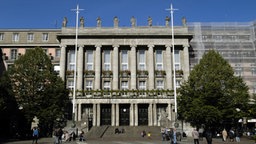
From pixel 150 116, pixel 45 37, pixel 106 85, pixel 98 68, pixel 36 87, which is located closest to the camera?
pixel 36 87

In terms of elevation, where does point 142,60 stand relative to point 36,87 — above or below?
above

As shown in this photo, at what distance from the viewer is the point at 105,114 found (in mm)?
57688

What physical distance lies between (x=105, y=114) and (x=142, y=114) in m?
7.19

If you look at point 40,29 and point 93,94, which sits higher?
point 40,29

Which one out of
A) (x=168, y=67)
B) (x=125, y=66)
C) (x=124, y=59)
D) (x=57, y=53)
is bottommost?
(x=168, y=67)

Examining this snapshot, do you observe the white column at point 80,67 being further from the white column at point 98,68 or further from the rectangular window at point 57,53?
→ the rectangular window at point 57,53

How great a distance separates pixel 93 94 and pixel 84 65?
29.4 ft

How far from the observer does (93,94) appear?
56.6m

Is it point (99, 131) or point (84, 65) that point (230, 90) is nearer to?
point (99, 131)

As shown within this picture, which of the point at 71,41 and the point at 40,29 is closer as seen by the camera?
the point at 71,41

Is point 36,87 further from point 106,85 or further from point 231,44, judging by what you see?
point 231,44

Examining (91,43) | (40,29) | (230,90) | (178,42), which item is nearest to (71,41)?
(91,43)

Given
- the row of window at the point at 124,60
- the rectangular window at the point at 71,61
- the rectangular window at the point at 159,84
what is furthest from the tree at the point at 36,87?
the rectangular window at the point at 159,84

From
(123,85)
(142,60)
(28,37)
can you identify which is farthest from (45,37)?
(142,60)
